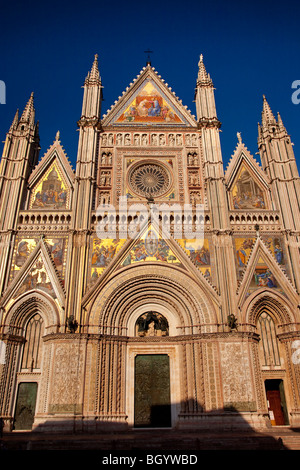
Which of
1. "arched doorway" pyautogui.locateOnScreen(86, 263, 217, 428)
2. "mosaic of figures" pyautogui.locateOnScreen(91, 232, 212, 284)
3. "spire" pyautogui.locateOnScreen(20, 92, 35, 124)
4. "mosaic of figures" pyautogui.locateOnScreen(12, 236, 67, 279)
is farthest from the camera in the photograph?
"spire" pyautogui.locateOnScreen(20, 92, 35, 124)

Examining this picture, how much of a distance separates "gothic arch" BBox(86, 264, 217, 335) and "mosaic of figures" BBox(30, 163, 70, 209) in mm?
5738

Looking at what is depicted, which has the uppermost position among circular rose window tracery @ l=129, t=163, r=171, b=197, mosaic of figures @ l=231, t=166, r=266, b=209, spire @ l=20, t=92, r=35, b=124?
spire @ l=20, t=92, r=35, b=124

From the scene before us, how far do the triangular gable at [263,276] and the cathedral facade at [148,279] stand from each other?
54 millimetres

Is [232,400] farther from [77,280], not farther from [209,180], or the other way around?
[209,180]

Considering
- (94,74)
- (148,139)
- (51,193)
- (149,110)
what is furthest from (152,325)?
(94,74)

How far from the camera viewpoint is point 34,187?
73.9 ft

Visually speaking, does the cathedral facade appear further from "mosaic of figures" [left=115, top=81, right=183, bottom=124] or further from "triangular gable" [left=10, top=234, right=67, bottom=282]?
"mosaic of figures" [left=115, top=81, right=183, bottom=124]

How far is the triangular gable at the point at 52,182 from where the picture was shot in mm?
22094

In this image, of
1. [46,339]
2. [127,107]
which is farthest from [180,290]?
[127,107]

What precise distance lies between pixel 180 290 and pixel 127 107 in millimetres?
12964

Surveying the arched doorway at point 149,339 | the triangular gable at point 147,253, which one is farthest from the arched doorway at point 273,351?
the triangular gable at point 147,253

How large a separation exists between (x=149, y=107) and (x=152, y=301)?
514 inches

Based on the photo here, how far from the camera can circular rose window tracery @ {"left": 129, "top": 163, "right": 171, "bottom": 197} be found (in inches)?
907

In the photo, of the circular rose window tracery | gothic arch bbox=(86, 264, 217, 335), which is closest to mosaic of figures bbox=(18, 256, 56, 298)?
gothic arch bbox=(86, 264, 217, 335)
